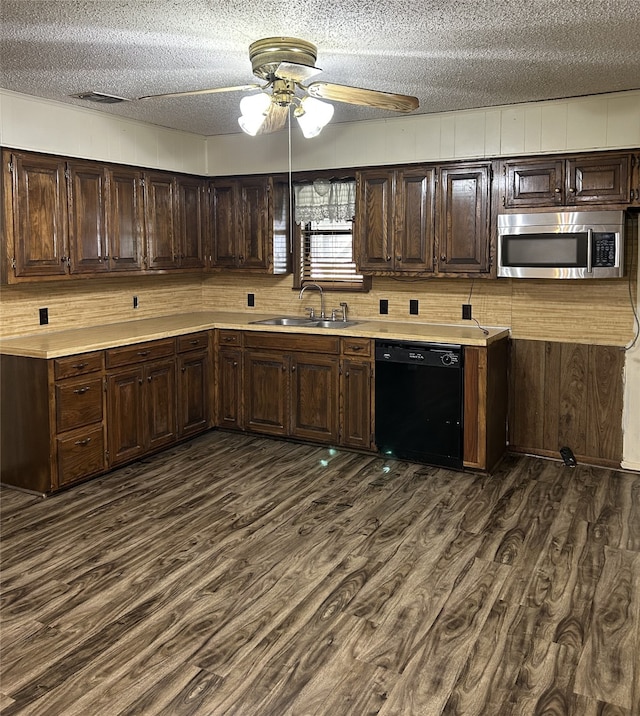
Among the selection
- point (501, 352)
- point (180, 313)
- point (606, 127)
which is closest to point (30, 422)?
point (180, 313)

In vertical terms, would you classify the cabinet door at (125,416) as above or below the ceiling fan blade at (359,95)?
below

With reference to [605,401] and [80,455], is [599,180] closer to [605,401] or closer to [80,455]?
[605,401]

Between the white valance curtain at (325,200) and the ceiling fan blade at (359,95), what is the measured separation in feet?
7.54

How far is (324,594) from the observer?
3.15 meters

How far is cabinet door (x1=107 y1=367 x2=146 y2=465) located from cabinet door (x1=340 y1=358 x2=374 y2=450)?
1.44 meters

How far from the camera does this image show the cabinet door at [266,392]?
5422 millimetres

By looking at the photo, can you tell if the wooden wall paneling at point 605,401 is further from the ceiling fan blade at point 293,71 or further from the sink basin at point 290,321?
the ceiling fan blade at point 293,71

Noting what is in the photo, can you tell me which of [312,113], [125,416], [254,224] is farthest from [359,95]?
[254,224]

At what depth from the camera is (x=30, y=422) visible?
4.32 metres

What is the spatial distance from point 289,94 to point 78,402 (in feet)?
7.77

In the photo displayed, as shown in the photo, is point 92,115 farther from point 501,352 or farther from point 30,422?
point 501,352

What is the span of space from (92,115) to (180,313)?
1.89 metres

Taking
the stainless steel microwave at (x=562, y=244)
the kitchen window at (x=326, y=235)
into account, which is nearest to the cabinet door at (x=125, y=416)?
the kitchen window at (x=326, y=235)

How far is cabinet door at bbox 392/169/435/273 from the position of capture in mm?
5070
